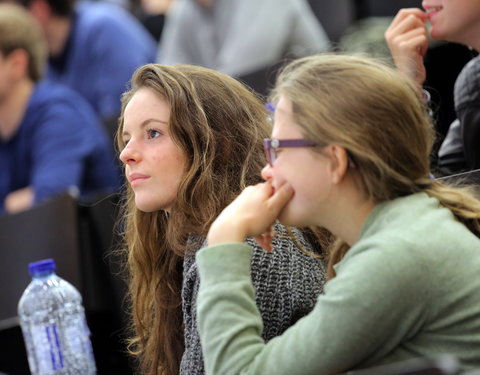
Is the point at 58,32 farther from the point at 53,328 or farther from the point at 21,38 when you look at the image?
the point at 53,328

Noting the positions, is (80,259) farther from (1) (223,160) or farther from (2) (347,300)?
(2) (347,300)

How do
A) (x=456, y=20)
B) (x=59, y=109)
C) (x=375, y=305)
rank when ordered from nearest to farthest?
(x=375, y=305) < (x=456, y=20) < (x=59, y=109)

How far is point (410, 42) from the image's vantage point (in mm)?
2502

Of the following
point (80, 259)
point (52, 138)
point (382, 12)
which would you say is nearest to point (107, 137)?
Answer: point (52, 138)

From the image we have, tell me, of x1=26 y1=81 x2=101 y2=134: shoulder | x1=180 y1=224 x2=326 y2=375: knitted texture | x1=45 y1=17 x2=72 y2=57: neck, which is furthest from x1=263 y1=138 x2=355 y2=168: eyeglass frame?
x1=45 y1=17 x2=72 y2=57: neck

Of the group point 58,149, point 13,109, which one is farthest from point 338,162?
point 13,109

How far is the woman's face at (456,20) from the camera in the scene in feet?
7.89

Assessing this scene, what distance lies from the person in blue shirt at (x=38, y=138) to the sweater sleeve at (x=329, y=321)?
2497 mm

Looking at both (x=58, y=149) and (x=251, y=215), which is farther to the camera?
(x=58, y=149)

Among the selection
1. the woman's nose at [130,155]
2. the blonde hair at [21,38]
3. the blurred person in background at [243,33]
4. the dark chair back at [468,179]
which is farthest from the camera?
the blurred person in background at [243,33]

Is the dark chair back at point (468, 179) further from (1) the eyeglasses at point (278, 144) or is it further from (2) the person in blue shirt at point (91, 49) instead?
(2) the person in blue shirt at point (91, 49)

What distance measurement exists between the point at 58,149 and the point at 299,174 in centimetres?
260

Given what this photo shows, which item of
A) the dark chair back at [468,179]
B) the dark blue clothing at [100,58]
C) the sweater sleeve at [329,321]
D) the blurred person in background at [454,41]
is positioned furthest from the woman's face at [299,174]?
the dark blue clothing at [100,58]

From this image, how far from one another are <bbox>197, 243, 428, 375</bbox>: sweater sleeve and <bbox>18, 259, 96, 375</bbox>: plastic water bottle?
3.16 feet
